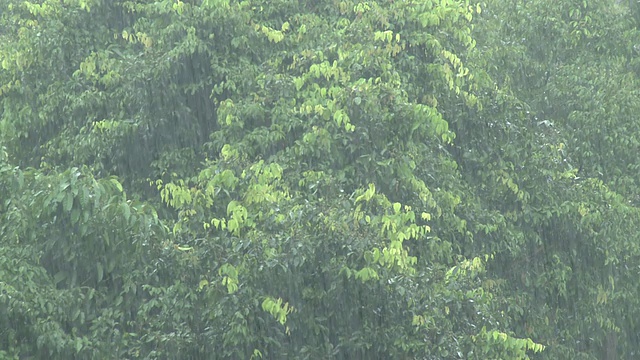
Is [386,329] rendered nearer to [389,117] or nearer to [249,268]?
[249,268]

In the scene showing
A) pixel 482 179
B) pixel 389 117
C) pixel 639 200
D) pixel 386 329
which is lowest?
pixel 639 200

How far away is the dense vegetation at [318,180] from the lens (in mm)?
7332

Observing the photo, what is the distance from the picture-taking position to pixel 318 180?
8.73 metres

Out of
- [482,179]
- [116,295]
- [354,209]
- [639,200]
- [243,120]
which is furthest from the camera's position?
[639,200]

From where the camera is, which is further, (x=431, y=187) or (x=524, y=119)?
(x=524, y=119)

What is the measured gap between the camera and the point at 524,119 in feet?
37.2

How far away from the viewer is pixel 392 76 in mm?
9703

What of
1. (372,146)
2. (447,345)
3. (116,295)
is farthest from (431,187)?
(116,295)

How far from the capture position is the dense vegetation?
Result: 7.33 metres

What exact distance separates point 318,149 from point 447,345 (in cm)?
242

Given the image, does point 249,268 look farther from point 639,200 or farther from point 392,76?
point 639,200

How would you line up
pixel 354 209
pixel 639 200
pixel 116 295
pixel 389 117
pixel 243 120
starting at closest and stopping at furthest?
1. pixel 116 295
2. pixel 354 209
3. pixel 389 117
4. pixel 243 120
5. pixel 639 200

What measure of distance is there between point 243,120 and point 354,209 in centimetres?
211

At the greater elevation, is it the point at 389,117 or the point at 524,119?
the point at 389,117
